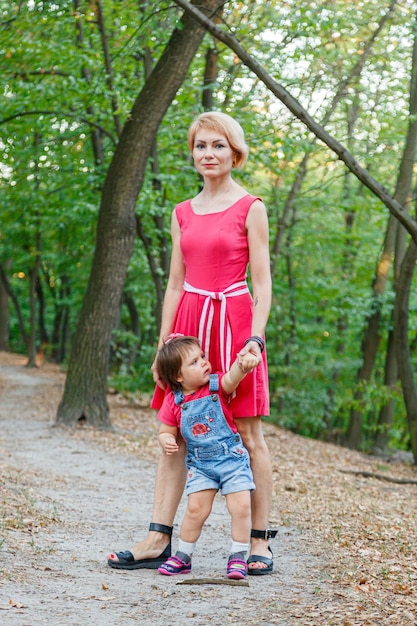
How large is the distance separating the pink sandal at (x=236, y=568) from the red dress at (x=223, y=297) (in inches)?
26.8

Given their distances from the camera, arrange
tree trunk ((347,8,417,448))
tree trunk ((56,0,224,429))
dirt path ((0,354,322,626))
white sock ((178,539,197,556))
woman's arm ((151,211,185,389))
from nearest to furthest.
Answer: dirt path ((0,354,322,626))
white sock ((178,539,197,556))
woman's arm ((151,211,185,389))
tree trunk ((56,0,224,429))
tree trunk ((347,8,417,448))

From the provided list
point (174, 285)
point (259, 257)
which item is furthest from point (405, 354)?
point (259, 257)

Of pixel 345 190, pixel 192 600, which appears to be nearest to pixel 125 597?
pixel 192 600

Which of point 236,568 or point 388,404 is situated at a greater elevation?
point 388,404

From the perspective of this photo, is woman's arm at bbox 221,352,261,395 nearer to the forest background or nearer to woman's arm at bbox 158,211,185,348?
woman's arm at bbox 158,211,185,348

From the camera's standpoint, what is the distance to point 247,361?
12.4 ft

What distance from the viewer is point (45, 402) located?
1522 cm

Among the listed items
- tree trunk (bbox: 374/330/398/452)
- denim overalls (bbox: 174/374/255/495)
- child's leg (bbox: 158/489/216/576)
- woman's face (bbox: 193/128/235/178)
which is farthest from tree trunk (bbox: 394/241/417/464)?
child's leg (bbox: 158/489/216/576)

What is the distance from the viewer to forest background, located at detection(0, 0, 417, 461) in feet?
32.2

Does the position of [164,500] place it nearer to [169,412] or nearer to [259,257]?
[169,412]

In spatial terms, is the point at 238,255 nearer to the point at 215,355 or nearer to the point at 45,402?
the point at 215,355

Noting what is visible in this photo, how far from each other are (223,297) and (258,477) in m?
0.92

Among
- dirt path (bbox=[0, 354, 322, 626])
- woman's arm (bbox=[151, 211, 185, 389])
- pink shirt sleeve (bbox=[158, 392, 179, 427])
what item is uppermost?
woman's arm (bbox=[151, 211, 185, 389])

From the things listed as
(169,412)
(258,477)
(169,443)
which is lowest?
(258,477)
